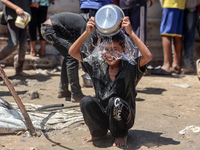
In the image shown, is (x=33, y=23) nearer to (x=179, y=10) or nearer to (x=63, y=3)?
(x=63, y=3)

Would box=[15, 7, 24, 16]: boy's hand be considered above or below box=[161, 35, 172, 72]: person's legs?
above

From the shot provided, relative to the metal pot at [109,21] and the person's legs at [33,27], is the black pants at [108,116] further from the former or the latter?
the person's legs at [33,27]

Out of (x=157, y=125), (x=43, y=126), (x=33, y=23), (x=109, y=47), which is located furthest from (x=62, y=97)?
(x=33, y=23)

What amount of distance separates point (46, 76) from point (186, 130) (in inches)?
137

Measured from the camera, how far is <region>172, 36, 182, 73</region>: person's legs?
608cm

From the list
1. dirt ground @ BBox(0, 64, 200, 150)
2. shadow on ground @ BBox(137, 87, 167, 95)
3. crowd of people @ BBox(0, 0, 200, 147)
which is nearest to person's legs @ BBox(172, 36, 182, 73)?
crowd of people @ BBox(0, 0, 200, 147)

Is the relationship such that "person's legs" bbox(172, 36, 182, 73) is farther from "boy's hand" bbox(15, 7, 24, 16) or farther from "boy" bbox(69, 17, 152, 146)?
"boy" bbox(69, 17, 152, 146)

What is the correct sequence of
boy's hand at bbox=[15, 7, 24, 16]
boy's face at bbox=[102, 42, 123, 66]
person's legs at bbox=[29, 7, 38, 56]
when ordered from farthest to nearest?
person's legs at bbox=[29, 7, 38, 56] → boy's hand at bbox=[15, 7, 24, 16] → boy's face at bbox=[102, 42, 123, 66]

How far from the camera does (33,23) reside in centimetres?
620

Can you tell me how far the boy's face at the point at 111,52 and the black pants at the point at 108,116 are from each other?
1.02ft

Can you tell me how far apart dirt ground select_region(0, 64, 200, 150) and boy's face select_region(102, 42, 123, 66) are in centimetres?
72

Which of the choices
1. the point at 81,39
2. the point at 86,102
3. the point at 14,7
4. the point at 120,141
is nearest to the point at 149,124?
the point at 120,141

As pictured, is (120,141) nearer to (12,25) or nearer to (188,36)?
(12,25)

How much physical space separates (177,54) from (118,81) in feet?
12.5
